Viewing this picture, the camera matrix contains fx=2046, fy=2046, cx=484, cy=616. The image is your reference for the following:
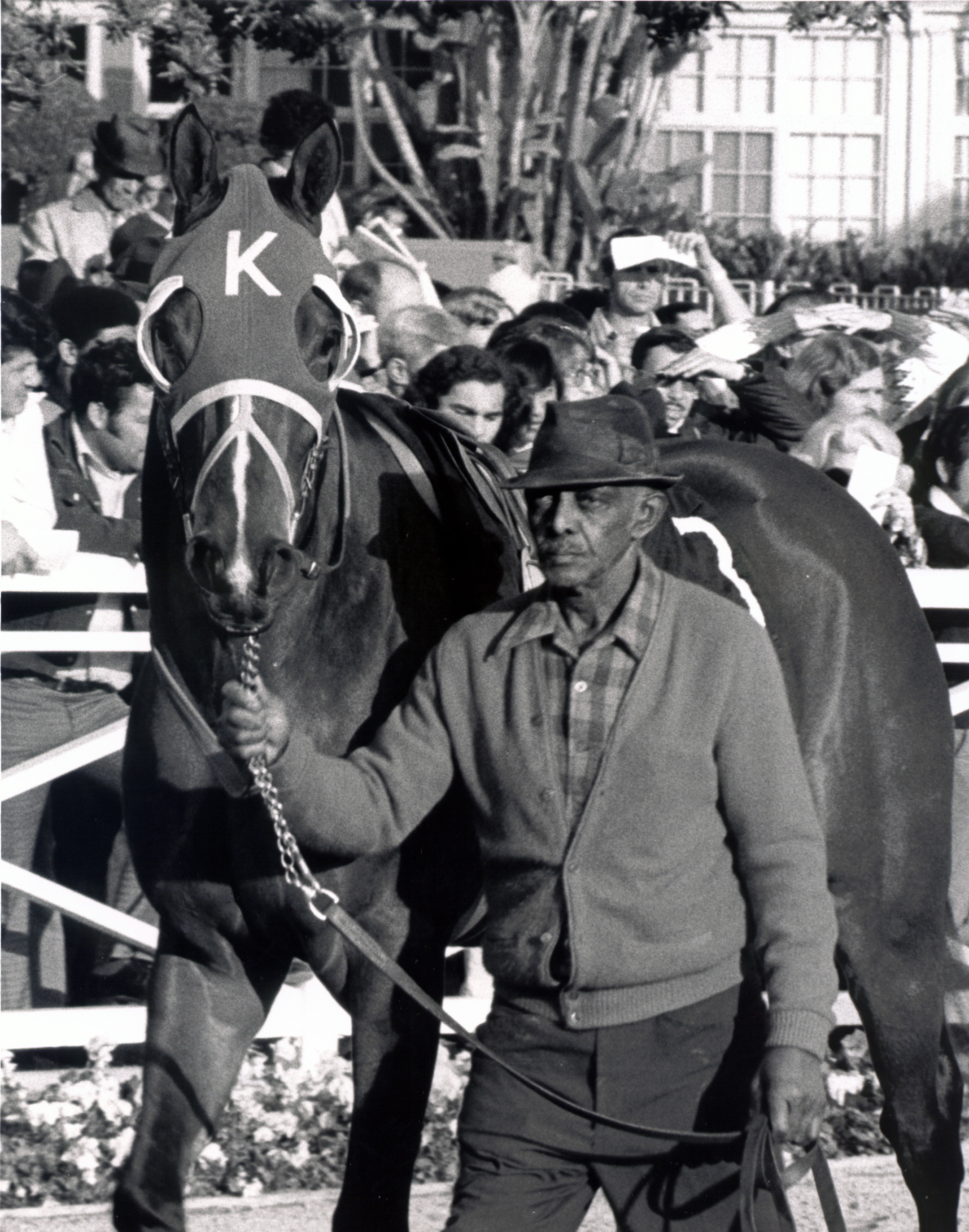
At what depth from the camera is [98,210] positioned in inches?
300

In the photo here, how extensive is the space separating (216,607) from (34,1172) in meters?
2.47

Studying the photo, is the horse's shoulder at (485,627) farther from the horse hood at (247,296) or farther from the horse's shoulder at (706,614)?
the horse hood at (247,296)

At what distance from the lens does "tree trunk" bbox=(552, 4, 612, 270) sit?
11117 mm

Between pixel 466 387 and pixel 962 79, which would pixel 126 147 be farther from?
pixel 962 79

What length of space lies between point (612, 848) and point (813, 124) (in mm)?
10376

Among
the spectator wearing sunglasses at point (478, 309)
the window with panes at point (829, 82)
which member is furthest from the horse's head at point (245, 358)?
the window with panes at point (829, 82)

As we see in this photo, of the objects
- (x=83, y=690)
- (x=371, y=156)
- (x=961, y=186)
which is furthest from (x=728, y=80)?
(x=83, y=690)

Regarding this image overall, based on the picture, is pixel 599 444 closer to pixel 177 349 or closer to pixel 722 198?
pixel 177 349

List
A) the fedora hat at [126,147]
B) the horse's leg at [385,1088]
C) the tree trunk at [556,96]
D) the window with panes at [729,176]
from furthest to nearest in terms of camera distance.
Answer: the window with panes at [729,176]
the tree trunk at [556,96]
the fedora hat at [126,147]
the horse's leg at [385,1088]

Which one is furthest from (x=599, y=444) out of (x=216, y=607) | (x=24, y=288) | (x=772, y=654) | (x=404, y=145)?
(x=404, y=145)

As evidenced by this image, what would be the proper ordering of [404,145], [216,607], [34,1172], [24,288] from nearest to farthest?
1. [216,607]
2. [34,1172]
3. [24,288]
4. [404,145]

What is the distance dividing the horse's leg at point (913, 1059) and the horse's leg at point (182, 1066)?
1.58 m

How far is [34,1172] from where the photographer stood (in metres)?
5.19

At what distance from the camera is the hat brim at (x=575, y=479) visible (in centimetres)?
340
